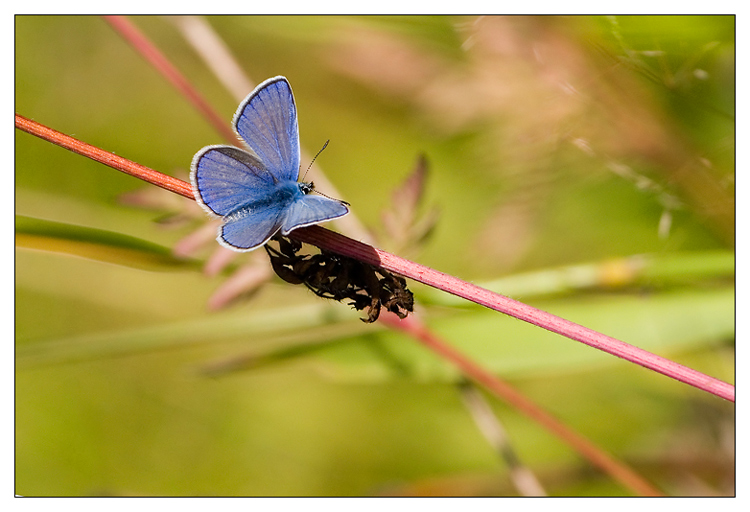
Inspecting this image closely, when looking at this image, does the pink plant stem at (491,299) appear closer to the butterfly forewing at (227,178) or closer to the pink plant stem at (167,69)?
the butterfly forewing at (227,178)

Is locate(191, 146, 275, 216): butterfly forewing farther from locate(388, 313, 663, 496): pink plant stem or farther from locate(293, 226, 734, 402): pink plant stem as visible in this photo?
locate(388, 313, 663, 496): pink plant stem

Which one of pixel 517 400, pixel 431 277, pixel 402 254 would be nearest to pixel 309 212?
pixel 431 277

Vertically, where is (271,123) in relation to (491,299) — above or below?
above

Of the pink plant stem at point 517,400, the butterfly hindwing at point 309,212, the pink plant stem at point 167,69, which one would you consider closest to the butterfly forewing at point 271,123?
the butterfly hindwing at point 309,212

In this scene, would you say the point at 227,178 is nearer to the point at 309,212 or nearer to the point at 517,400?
the point at 309,212

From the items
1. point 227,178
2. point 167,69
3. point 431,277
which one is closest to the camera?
point 431,277

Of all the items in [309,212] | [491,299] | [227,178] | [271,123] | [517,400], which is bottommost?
[491,299]
